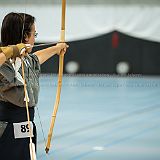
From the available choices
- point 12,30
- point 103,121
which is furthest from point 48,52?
point 103,121

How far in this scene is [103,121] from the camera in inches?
203

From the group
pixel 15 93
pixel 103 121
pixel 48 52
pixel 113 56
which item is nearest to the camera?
pixel 15 93

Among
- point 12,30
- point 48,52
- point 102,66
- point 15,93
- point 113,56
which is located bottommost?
point 102,66

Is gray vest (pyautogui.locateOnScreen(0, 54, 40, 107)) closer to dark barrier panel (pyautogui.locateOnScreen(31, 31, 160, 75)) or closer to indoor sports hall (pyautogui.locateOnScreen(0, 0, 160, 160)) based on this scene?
indoor sports hall (pyautogui.locateOnScreen(0, 0, 160, 160))

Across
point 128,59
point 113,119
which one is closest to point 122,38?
point 128,59

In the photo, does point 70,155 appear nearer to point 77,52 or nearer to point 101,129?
point 101,129

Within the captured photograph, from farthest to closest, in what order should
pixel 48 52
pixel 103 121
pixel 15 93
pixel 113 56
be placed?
pixel 113 56, pixel 103 121, pixel 48 52, pixel 15 93

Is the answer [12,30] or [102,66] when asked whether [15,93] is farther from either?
[102,66]

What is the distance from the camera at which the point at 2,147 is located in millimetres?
2264

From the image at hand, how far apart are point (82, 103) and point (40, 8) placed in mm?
3292

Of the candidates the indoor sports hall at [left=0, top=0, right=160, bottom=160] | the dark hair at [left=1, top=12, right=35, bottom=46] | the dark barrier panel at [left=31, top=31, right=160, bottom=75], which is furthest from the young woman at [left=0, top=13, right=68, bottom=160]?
the dark barrier panel at [left=31, top=31, right=160, bottom=75]

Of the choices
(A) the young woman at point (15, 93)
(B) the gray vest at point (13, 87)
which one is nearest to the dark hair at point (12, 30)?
(A) the young woman at point (15, 93)

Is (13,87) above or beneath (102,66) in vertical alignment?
above

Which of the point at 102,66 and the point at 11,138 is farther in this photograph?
the point at 102,66
